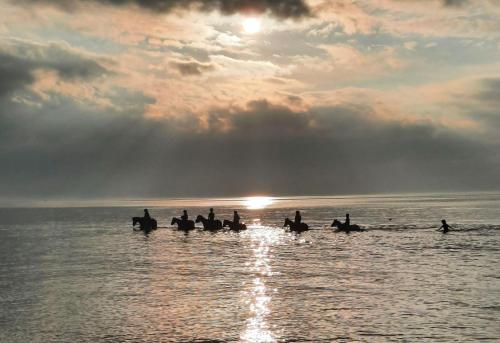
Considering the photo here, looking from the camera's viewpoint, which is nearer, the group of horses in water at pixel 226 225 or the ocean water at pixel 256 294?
the ocean water at pixel 256 294

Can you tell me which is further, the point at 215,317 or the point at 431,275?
the point at 431,275

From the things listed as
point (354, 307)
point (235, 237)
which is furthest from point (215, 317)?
point (235, 237)

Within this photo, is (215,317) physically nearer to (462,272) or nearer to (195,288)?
(195,288)

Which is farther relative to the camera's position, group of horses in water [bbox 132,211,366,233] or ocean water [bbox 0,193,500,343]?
group of horses in water [bbox 132,211,366,233]

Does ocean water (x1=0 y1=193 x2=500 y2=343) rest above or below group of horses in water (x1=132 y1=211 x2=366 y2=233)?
below

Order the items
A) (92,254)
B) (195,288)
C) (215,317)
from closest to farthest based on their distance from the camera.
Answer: (215,317) < (195,288) < (92,254)

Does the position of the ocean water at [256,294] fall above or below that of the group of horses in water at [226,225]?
below

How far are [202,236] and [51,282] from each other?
36298mm

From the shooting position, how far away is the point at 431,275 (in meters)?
35.0

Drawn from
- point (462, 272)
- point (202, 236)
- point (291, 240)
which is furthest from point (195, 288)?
point (202, 236)

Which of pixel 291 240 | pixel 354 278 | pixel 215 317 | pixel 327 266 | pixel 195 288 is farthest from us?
pixel 291 240

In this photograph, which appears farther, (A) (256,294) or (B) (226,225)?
(B) (226,225)

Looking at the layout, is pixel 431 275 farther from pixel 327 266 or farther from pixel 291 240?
pixel 291 240

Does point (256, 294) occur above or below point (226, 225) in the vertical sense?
below
